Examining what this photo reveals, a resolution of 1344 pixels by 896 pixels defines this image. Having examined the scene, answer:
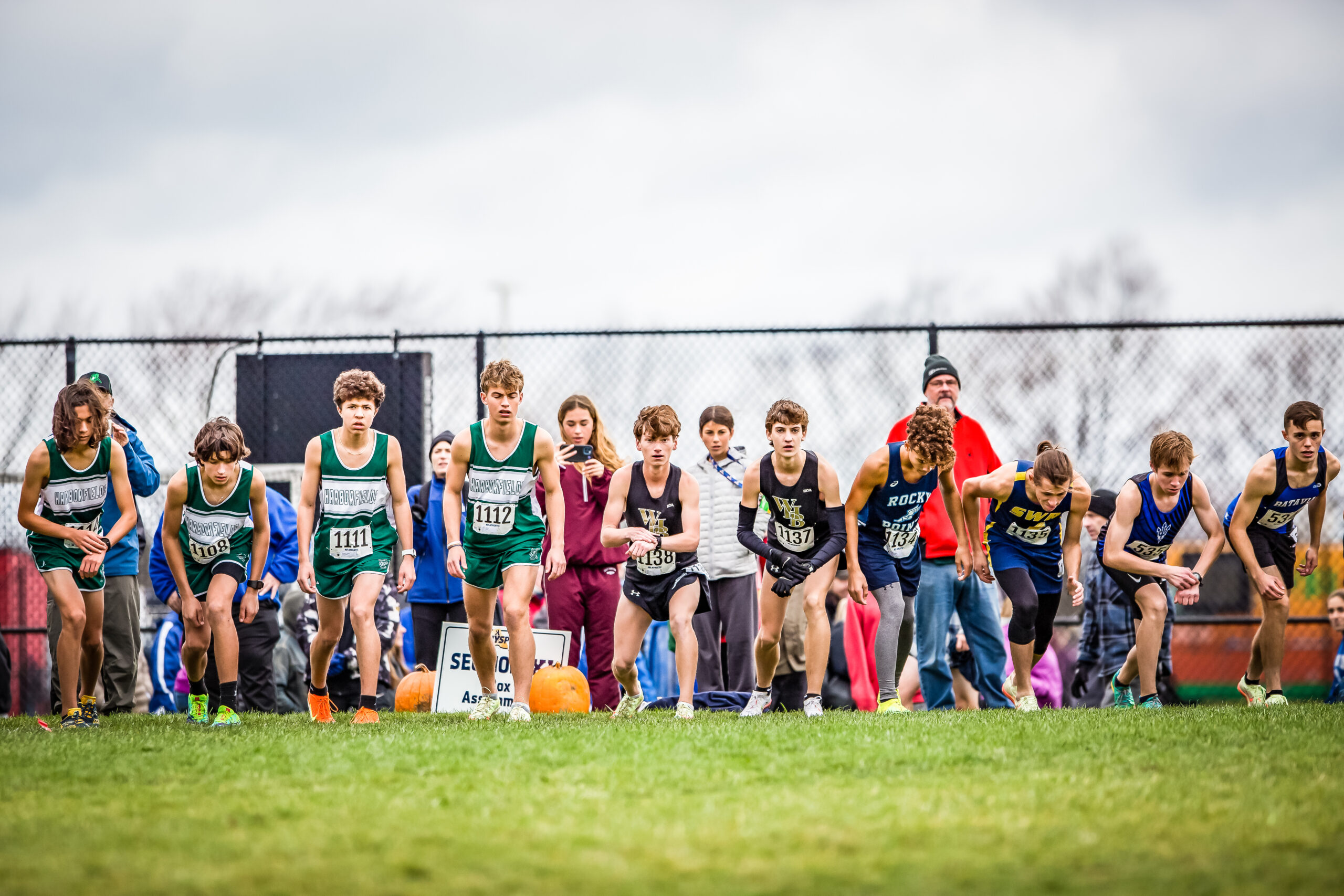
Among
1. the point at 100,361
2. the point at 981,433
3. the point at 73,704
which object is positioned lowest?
the point at 73,704

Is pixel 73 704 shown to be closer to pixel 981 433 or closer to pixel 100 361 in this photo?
pixel 100 361

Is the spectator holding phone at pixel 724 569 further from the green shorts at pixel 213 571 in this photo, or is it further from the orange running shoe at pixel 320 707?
the green shorts at pixel 213 571

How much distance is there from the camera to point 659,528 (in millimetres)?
7988

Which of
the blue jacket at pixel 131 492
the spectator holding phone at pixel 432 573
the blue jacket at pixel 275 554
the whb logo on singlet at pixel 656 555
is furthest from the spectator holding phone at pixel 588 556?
the blue jacket at pixel 131 492

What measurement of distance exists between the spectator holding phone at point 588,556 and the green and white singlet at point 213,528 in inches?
91.9

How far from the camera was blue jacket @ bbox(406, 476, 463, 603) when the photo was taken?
9352 millimetres

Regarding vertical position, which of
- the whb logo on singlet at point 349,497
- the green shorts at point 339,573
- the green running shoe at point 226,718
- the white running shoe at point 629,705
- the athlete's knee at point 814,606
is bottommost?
the white running shoe at point 629,705

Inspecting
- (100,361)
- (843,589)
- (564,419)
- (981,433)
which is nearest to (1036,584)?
(981,433)

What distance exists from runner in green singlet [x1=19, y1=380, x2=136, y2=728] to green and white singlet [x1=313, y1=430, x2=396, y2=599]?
124 centimetres

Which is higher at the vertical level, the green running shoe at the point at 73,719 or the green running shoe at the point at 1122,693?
the green running shoe at the point at 73,719

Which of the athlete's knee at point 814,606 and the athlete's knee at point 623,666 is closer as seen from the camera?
the athlete's knee at point 814,606

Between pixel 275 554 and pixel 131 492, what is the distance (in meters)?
1.59

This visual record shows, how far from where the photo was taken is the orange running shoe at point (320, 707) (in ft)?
25.3

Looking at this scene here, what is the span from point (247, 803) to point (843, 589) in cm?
706
